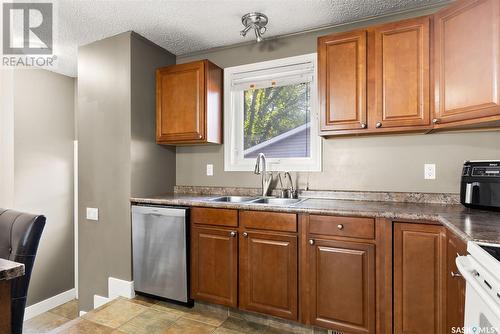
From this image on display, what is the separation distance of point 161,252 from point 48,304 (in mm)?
2114

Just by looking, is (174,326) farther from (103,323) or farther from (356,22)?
(356,22)

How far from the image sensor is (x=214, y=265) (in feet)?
7.18

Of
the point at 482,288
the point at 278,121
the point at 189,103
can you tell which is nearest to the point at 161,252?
the point at 189,103

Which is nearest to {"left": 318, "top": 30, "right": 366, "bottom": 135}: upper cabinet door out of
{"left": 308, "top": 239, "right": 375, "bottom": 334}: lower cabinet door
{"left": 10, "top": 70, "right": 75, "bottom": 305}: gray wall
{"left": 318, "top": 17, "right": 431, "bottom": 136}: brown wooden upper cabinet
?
{"left": 318, "top": 17, "right": 431, "bottom": 136}: brown wooden upper cabinet

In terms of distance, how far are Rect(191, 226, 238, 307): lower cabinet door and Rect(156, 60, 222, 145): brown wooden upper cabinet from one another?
97cm

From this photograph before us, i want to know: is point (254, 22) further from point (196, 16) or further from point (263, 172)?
point (263, 172)

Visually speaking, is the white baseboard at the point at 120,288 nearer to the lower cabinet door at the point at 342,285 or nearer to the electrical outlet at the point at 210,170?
the electrical outlet at the point at 210,170

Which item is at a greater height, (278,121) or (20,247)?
(278,121)

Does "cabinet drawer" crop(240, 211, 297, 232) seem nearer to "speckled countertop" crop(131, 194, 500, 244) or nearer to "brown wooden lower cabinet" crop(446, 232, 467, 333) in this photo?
"speckled countertop" crop(131, 194, 500, 244)

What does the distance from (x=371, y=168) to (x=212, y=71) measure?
174 centimetres

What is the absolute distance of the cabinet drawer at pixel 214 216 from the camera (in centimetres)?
213

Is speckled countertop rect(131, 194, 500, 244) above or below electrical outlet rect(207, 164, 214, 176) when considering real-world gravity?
below

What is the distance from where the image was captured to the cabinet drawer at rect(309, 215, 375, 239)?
68.4 inches
